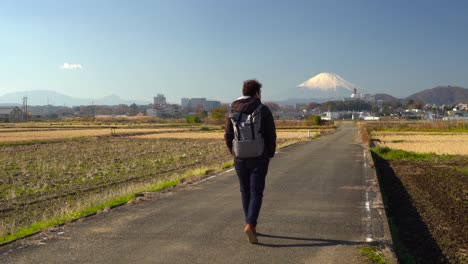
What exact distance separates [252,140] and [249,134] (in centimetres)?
8

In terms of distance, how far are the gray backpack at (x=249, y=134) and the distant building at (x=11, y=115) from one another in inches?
5231

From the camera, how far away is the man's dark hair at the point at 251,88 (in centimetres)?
558

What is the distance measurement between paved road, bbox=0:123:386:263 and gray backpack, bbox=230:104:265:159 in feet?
3.36

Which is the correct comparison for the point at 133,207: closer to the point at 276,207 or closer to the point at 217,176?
the point at 276,207

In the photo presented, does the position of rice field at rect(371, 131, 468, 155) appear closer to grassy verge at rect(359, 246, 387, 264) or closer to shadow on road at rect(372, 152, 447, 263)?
shadow on road at rect(372, 152, 447, 263)

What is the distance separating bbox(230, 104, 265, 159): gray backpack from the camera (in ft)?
17.9

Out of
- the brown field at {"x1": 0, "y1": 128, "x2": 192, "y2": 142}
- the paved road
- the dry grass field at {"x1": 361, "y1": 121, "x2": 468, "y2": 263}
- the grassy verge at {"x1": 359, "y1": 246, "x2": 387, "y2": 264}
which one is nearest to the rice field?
the dry grass field at {"x1": 361, "y1": 121, "x2": 468, "y2": 263}

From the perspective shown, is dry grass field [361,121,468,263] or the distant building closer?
dry grass field [361,121,468,263]

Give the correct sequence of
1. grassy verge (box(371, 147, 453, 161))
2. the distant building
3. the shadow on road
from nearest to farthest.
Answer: the shadow on road < grassy verge (box(371, 147, 453, 161)) < the distant building

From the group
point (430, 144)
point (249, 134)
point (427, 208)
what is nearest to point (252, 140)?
point (249, 134)

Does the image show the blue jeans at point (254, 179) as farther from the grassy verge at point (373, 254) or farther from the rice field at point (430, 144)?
the rice field at point (430, 144)

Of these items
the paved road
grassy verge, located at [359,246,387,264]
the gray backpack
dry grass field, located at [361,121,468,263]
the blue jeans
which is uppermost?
the gray backpack

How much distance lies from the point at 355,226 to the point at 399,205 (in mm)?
5268

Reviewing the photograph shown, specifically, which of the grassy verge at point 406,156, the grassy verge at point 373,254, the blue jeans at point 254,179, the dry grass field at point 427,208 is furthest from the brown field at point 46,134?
the grassy verge at point 373,254
